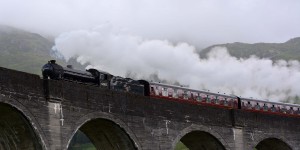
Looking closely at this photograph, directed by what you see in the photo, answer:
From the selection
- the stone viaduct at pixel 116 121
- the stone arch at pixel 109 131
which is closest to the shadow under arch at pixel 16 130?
the stone viaduct at pixel 116 121

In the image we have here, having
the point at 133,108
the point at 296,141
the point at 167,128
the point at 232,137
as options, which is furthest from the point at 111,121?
the point at 296,141

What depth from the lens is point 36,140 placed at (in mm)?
23250

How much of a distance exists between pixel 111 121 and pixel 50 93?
4.50 meters

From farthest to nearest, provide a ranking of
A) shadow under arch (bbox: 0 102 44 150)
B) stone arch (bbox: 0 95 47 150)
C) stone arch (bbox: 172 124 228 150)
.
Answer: stone arch (bbox: 172 124 228 150)
shadow under arch (bbox: 0 102 44 150)
stone arch (bbox: 0 95 47 150)

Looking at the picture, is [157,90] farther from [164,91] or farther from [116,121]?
[116,121]

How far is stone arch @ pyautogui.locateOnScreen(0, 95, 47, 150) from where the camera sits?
74.1 feet

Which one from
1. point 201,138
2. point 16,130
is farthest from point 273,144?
point 16,130

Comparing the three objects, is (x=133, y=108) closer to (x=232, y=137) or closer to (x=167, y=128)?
(x=167, y=128)

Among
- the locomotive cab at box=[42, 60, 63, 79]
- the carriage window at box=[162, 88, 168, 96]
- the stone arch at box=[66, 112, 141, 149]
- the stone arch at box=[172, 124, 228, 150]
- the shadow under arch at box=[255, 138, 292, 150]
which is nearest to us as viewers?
the stone arch at box=[66, 112, 141, 149]

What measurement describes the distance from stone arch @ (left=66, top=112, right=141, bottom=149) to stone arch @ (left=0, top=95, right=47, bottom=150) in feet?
11.7

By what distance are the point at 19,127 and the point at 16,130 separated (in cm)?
35

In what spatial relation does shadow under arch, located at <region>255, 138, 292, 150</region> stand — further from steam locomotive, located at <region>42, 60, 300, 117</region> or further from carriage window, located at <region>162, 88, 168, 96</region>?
carriage window, located at <region>162, 88, 168, 96</region>

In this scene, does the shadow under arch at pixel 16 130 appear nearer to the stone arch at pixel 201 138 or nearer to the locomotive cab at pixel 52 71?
the locomotive cab at pixel 52 71

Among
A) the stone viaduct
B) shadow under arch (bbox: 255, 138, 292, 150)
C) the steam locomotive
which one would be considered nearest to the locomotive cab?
the steam locomotive
